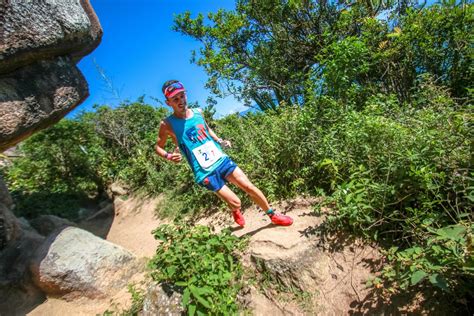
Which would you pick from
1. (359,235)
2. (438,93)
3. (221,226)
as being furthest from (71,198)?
(438,93)

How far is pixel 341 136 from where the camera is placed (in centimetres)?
350

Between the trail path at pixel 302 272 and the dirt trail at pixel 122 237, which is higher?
the dirt trail at pixel 122 237

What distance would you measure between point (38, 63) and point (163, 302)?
4.21m

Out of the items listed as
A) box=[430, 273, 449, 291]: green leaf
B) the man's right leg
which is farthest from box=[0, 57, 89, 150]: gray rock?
box=[430, 273, 449, 291]: green leaf

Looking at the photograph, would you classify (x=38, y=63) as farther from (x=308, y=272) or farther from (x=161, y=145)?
(x=308, y=272)

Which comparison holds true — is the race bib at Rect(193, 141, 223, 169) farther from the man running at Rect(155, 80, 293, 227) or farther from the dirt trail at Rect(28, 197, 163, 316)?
the dirt trail at Rect(28, 197, 163, 316)

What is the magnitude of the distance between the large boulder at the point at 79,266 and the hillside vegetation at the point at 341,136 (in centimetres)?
155

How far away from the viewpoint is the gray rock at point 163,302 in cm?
241

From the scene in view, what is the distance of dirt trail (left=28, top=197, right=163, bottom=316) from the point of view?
10.7 ft

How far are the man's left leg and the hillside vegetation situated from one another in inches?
22.2

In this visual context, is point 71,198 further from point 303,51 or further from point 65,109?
point 303,51

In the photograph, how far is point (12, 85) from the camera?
12.3ft

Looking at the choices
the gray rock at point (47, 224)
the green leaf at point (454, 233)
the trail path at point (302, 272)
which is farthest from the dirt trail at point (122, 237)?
the green leaf at point (454, 233)

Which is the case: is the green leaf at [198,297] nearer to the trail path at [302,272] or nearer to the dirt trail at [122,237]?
the trail path at [302,272]
